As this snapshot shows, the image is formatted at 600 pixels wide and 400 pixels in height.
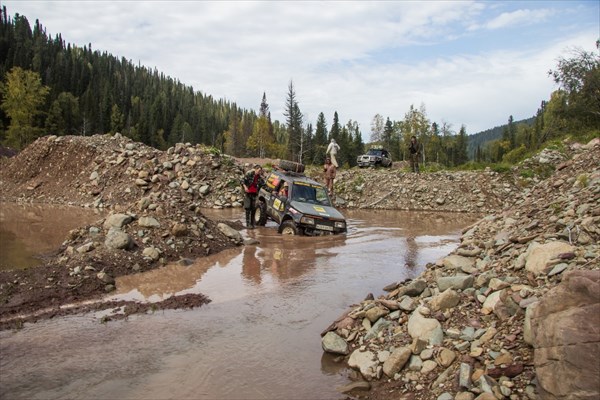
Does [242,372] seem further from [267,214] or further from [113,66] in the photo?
[113,66]

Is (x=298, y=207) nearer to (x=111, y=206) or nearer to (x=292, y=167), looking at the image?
(x=292, y=167)

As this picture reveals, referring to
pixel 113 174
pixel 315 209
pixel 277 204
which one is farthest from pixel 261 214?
pixel 113 174

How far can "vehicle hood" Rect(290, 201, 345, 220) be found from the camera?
47.4ft

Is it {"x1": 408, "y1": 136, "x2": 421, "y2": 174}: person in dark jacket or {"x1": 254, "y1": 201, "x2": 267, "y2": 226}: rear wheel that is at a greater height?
{"x1": 408, "y1": 136, "x2": 421, "y2": 174}: person in dark jacket

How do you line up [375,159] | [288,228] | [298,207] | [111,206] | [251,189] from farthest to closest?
1. [375,159]
2. [111,206]
3. [251,189]
4. [288,228]
5. [298,207]

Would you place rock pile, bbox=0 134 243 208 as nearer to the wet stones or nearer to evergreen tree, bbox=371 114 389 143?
the wet stones

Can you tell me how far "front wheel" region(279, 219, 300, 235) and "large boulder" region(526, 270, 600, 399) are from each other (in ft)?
33.4

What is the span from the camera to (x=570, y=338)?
3.91 metres

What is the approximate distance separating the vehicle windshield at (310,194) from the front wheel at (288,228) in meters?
0.86

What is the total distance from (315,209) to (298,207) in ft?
1.97

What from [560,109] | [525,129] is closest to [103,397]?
[560,109]

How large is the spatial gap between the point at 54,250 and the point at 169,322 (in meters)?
6.85

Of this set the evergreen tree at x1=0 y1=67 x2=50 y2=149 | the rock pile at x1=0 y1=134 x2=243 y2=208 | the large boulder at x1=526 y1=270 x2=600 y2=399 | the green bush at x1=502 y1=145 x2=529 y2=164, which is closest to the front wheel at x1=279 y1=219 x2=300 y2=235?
the rock pile at x1=0 y1=134 x2=243 y2=208

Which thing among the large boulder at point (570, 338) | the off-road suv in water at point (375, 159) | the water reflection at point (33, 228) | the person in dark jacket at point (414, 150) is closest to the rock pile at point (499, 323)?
the large boulder at point (570, 338)
